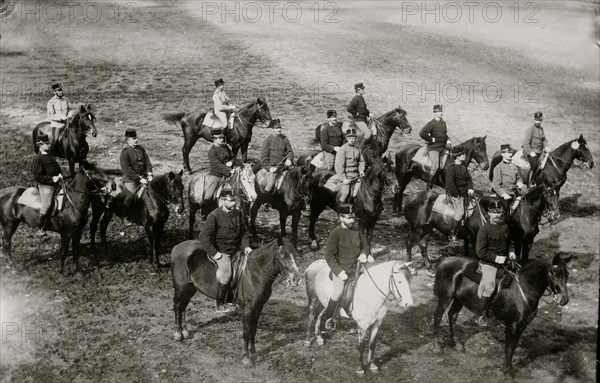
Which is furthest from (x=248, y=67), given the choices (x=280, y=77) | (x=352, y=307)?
(x=352, y=307)

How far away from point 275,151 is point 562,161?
8.09 m

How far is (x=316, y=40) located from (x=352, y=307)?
28.9 m

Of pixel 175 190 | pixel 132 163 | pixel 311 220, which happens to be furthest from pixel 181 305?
pixel 311 220

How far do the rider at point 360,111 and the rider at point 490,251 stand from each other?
28.6 feet

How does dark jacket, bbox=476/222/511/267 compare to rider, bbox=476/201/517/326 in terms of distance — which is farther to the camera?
dark jacket, bbox=476/222/511/267

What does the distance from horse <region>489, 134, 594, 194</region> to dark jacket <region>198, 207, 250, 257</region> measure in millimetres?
9108

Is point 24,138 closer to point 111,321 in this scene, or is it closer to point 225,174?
point 225,174

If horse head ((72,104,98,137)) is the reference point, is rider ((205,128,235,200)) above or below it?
below

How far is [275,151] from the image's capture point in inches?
673

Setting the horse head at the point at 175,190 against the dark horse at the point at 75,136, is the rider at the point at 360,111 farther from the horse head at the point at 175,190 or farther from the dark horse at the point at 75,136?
the dark horse at the point at 75,136

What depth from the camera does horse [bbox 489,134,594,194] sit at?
18016 millimetres

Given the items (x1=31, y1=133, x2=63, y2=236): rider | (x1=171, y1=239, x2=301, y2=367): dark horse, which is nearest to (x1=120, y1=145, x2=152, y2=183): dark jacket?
(x1=31, y1=133, x2=63, y2=236): rider

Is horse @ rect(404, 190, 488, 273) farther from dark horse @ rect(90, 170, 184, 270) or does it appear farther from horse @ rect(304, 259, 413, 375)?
dark horse @ rect(90, 170, 184, 270)

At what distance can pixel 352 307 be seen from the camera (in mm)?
11180
